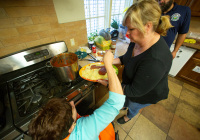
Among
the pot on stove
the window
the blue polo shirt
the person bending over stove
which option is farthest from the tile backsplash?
the blue polo shirt

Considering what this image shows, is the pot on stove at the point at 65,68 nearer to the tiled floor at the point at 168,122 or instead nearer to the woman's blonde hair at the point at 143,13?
the woman's blonde hair at the point at 143,13

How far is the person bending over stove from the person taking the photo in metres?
0.41

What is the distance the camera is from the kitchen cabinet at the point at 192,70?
1697 mm

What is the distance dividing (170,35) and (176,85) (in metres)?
1.40

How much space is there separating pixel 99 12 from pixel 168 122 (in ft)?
8.20

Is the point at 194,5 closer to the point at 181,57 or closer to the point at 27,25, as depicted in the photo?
the point at 181,57

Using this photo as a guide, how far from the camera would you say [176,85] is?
205 cm

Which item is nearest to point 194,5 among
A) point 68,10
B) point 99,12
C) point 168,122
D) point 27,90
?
point 99,12

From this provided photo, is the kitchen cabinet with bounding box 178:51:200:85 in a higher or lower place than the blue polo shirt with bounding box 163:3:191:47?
lower

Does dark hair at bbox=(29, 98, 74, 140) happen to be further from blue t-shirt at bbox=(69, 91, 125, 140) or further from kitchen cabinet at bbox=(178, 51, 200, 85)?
kitchen cabinet at bbox=(178, 51, 200, 85)

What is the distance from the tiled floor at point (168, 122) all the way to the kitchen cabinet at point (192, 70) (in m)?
0.36

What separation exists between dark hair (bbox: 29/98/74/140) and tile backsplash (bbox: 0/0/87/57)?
0.88 metres

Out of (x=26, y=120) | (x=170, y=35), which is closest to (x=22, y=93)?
(x=26, y=120)

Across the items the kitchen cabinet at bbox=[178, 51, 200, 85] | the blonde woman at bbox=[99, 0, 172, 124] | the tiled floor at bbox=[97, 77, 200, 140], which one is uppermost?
the blonde woman at bbox=[99, 0, 172, 124]
